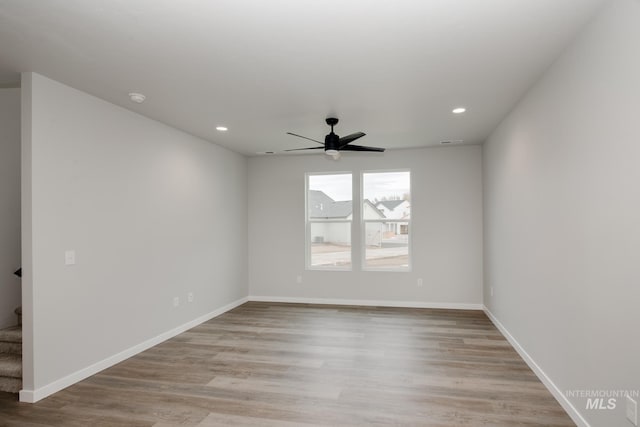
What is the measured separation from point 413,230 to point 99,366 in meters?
4.55

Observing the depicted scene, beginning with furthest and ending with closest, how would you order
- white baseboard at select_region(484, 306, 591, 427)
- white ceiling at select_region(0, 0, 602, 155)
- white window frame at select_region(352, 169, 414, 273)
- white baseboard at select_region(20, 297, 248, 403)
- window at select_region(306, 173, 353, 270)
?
window at select_region(306, 173, 353, 270), white window frame at select_region(352, 169, 414, 273), white baseboard at select_region(20, 297, 248, 403), white baseboard at select_region(484, 306, 591, 427), white ceiling at select_region(0, 0, 602, 155)

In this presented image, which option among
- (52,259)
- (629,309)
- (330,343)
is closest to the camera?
(629,309)

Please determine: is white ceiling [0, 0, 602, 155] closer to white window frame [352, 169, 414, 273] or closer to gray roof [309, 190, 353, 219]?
white window frame [352, 169, 414, 273]

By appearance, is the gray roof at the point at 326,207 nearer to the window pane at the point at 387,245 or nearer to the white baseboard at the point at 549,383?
the window pane at the point at 387,245

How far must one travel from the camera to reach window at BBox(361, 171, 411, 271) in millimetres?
5953

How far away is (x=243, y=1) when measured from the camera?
1.92 metres

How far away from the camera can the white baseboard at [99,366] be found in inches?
110

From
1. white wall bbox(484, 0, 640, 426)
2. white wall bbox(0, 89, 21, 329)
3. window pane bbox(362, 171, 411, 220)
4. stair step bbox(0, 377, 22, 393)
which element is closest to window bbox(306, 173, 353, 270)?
window pane bbox(362, 171, 411, 220)

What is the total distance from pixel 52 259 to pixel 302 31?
106 inches

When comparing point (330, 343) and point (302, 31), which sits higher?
point (302, 31)

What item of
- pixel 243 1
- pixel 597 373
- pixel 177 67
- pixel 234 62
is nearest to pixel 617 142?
pixel 597 373

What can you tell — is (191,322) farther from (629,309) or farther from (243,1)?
(629,309)

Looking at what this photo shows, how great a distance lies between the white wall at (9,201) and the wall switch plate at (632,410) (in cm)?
505

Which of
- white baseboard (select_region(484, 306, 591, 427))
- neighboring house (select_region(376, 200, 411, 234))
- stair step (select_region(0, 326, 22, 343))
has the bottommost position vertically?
white baseboard (select_region(484, 306, 591, 427))
